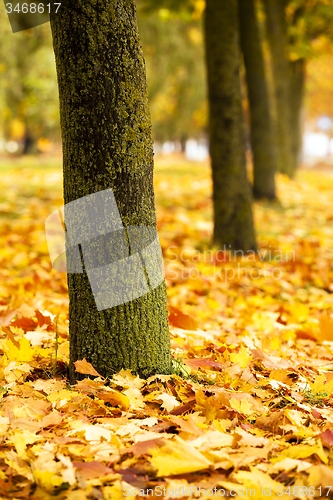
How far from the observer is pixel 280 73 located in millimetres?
9758

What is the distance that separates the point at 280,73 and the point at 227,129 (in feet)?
19.8

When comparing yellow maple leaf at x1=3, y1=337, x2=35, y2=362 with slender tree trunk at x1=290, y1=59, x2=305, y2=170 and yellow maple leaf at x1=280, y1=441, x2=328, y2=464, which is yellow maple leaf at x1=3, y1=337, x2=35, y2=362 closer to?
yellow maple leaf at x1=280, y1=441, x2=328, y2=464

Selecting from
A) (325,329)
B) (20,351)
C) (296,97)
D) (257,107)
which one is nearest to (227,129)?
(325,329)

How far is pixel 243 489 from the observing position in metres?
1.29

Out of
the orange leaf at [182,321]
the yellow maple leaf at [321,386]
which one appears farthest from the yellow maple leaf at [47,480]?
A: the orange leaf at [182,321]

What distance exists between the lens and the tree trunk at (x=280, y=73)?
9695 millimetres

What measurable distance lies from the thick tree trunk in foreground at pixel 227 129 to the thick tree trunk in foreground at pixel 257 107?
2.20 metres

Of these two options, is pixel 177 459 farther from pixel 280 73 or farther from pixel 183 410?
pixel 280 73

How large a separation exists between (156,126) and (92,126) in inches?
967

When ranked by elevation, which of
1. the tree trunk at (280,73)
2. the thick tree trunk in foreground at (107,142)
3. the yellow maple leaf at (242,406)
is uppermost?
the tree trunk at (280,73)

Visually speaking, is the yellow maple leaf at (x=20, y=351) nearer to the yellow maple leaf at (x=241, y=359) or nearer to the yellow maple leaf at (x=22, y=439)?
the yellow maple leaf at (x=22, y=439)

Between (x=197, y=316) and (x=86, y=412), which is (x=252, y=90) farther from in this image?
(x=86, y=412)

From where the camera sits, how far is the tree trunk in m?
9.70

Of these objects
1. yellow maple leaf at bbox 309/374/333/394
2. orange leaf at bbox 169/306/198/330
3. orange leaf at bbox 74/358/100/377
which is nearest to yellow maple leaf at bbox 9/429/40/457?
orange leaf at bbox 74/358/100/377
